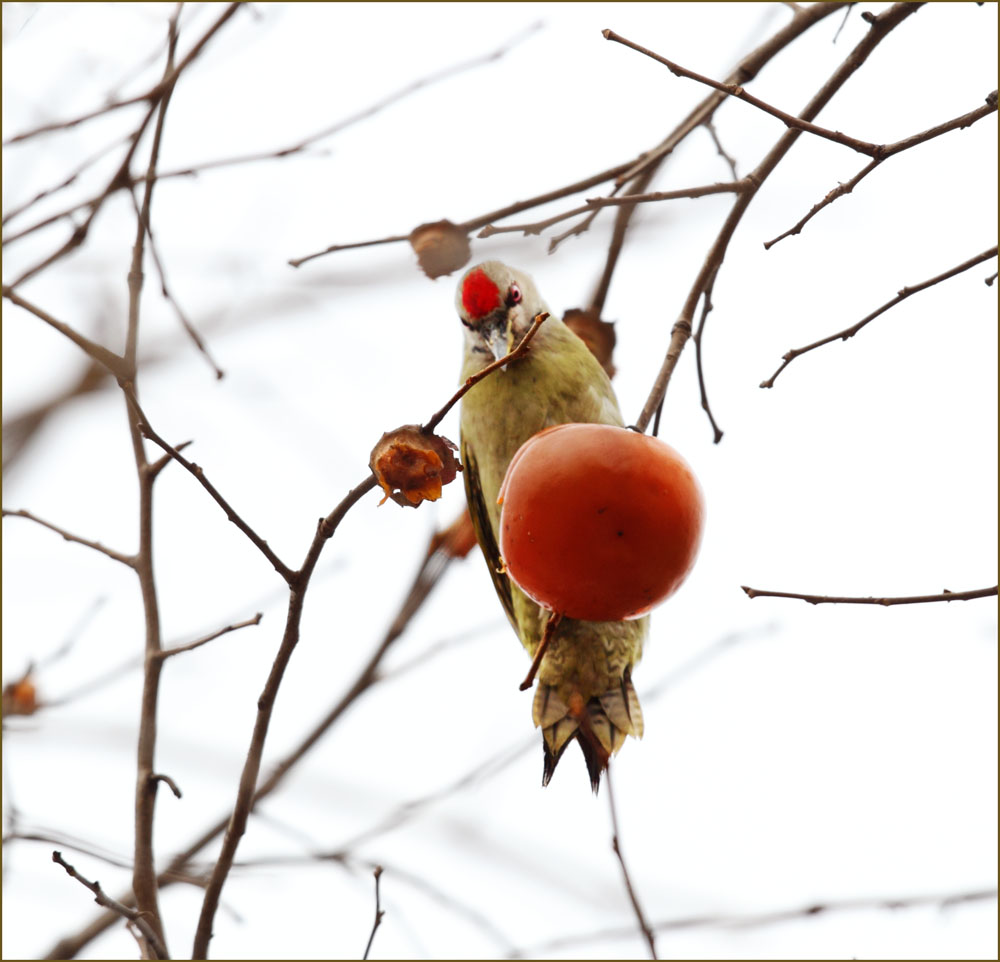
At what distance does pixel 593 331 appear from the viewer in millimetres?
3465

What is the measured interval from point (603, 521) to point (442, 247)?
1187 millimetres

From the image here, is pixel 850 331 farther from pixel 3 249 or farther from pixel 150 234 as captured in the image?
pixel 3 249

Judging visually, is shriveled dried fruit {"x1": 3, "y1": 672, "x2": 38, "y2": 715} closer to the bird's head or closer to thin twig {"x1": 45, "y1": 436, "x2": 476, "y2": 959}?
thin twig {"x1": 45, "y1": 436, "x2": 476, "y2": 959}

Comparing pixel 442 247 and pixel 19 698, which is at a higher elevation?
pixel 442 247

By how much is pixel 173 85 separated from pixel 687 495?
1.69 metres

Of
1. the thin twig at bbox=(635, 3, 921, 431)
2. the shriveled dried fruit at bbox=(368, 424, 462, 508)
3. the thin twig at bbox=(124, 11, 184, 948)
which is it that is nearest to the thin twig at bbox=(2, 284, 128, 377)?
the thin twig at bbox=(124, 11, 184, 948)

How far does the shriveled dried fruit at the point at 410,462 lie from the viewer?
1.93m

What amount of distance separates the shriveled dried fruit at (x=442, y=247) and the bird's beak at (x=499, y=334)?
55cm

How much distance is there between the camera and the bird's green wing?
11.6 ft

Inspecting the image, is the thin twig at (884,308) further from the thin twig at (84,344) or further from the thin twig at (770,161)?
the thin twig at (84,344)

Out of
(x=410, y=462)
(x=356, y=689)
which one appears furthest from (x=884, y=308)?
(x=356, y=689)

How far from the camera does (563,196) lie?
257 cm

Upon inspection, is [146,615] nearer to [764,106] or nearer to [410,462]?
[410,462]

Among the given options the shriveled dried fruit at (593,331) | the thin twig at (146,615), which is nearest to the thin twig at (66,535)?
the thin twig at (146,615)
